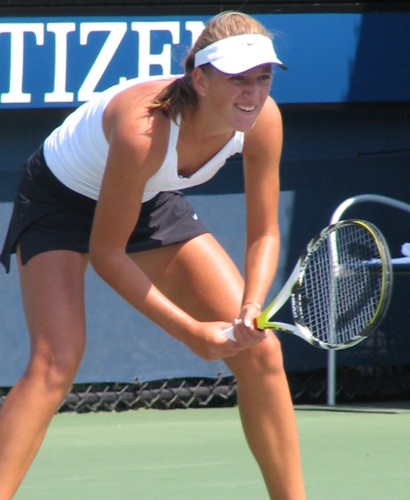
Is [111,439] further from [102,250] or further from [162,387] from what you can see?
[102,250]

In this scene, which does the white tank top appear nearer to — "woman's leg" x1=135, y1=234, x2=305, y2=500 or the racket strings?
"woman's leg" x1=135, y1=234, x2=305, y2=500

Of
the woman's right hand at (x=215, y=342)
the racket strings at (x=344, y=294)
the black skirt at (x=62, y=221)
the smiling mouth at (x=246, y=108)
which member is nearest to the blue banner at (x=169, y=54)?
the racket strings at (x=344, y=294)

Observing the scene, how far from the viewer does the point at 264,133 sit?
335cm

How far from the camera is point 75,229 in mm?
3428

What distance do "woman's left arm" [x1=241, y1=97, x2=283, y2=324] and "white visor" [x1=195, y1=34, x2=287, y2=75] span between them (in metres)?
0.25

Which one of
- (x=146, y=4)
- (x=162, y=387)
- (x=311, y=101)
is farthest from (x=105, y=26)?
(x=162, y=387)

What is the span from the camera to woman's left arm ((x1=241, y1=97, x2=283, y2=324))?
3.35m

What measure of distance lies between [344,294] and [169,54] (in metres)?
2.62

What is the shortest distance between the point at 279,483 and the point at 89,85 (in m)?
3.20

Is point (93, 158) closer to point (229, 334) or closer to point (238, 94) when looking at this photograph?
point (238, 94)

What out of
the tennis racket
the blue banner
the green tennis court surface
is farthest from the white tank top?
the blue banner

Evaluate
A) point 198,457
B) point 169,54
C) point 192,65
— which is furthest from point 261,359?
point 169,54

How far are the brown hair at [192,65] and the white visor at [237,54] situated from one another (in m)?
0.03

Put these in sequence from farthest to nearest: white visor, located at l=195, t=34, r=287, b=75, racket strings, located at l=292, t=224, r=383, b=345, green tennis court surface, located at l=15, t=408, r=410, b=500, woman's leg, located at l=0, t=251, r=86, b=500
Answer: green tennis court surface, located at l=15, t=408, r=410, b=500 < racket strings, located at l=292, t=224, r=383, b=345 < woman's leg, located at l=0, t=251, r=86, b=500 < white visor, located at l=195, t=34, r=287, b=75
